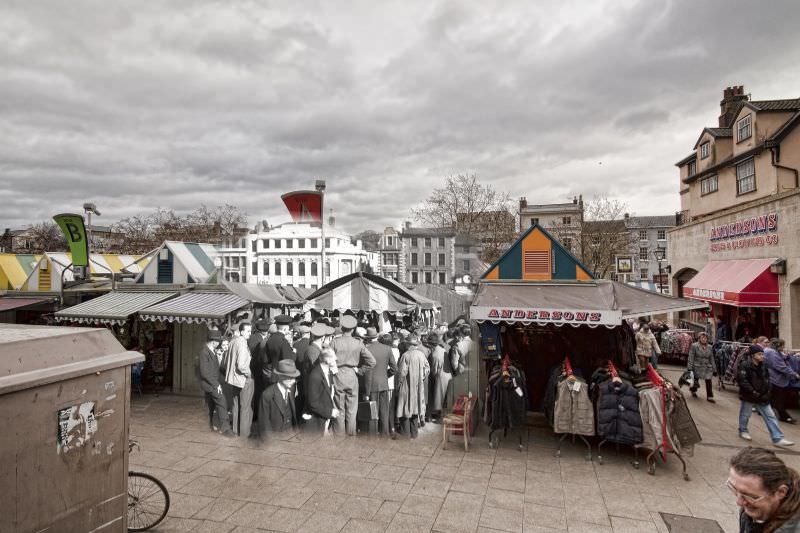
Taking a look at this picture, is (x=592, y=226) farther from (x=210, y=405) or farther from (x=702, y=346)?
(x=210, y=405)

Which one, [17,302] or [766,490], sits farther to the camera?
[17,302]

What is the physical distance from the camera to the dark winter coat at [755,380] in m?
8.01

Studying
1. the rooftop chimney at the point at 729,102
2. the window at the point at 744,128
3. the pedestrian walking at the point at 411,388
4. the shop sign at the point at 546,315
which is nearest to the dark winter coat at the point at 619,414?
the shop sign at the point at 546,315

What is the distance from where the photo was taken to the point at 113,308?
37.1ft

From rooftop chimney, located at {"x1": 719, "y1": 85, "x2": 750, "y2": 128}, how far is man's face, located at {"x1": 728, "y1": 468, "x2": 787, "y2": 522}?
32242 mm

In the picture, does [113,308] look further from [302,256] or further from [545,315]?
[545,315]

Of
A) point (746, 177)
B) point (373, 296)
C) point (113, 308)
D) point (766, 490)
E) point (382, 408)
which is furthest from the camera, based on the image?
point (746, 177)

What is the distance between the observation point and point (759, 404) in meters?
8.08

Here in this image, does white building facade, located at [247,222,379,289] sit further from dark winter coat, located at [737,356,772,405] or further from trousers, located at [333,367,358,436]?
dark winter coat, located at [737,356,772,405]

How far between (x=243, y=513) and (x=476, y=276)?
22.7 ft

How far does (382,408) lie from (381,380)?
1.76ft

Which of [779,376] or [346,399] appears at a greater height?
[779,376]

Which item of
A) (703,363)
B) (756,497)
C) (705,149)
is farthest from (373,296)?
(705,149)

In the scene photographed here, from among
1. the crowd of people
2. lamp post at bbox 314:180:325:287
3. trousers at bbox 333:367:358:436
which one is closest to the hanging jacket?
the crowd of people
